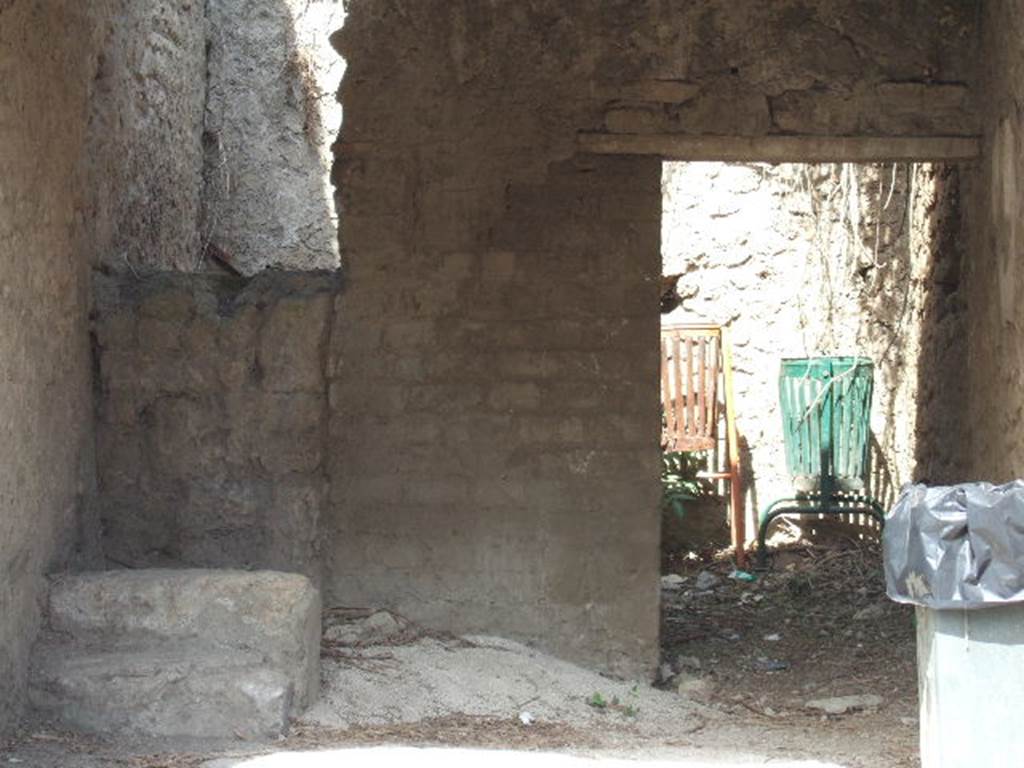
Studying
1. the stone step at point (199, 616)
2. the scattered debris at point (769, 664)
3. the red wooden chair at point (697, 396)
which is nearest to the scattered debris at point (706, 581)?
the red wooden chair at point (697, 396)

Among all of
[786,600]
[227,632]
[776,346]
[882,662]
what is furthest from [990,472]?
[776,346]

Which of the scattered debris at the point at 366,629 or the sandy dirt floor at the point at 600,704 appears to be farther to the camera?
the scattered debris at the point at 366,629

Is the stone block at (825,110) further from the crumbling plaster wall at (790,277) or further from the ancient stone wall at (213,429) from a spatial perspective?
the crumbling plaster wall at (790,277)

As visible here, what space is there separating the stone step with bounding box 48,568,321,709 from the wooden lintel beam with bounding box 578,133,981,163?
202cm

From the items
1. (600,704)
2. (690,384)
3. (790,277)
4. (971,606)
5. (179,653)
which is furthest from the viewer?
(790,277)

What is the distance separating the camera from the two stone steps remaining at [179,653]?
4.41 metres

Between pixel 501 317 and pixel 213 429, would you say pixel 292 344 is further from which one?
pixel 501 317

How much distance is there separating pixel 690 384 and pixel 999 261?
327cm

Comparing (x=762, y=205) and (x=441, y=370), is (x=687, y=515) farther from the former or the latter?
(x=441, y=370)

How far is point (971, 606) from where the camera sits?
136 inches

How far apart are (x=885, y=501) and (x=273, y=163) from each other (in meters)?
4.16

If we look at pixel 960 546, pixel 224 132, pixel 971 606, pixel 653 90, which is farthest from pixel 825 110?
pixel 224 132

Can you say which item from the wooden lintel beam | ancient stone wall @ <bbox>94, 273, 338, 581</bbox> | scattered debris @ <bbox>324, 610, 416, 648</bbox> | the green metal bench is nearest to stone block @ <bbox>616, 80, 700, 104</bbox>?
the wooden lintel beam

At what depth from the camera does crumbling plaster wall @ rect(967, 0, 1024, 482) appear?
16.0 ft
